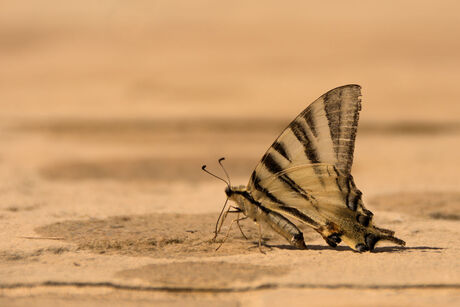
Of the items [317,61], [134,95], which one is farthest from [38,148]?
[317,61]

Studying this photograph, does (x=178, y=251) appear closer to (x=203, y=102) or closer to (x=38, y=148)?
(x=38, y=148)

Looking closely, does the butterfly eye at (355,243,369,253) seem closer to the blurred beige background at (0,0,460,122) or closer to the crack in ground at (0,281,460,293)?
the crack in ground at (0,281,460,293)

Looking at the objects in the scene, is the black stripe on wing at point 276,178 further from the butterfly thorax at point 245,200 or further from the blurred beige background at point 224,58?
the blurred beige background at point 224,58

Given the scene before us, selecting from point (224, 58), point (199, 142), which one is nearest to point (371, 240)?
point (199, 142)

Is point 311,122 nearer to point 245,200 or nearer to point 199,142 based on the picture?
point 245,200

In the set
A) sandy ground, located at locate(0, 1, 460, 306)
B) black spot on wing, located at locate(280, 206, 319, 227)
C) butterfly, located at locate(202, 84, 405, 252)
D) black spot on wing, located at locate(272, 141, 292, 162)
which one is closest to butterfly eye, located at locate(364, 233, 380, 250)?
butterfly, located at locate(202, 84, 405, 252)
